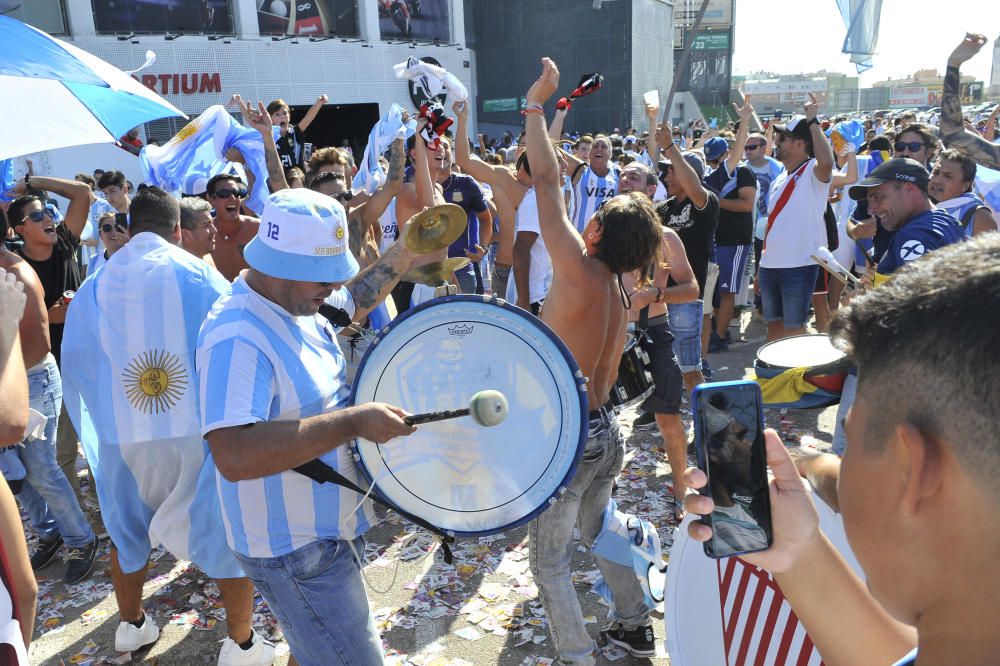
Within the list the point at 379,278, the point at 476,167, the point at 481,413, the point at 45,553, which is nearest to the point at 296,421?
the point at 481,413

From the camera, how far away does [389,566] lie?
4.12 metres

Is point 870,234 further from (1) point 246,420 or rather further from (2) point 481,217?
(1) point 246,420

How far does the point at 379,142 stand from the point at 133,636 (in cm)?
417

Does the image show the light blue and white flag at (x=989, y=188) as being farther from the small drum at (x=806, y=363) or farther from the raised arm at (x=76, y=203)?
the raised arm at (x=76, y=203)

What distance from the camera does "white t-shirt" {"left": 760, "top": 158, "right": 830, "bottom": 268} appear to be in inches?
251

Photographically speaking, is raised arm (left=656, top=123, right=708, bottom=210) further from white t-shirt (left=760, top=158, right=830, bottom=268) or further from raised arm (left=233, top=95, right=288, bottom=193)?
raised arm (left=233, top=95, right=288, bottom=193)

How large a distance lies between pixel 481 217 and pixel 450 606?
13.9 feet

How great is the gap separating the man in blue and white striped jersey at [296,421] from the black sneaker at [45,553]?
9.55ft

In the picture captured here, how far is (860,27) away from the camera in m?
12.9

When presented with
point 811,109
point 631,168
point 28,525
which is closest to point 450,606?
point 28,525

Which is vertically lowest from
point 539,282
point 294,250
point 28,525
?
point 28,525

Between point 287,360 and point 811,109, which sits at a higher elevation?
point 811,109

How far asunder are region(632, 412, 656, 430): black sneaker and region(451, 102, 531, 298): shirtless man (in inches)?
64.4

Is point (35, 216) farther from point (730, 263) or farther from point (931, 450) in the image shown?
point (730, 263)
